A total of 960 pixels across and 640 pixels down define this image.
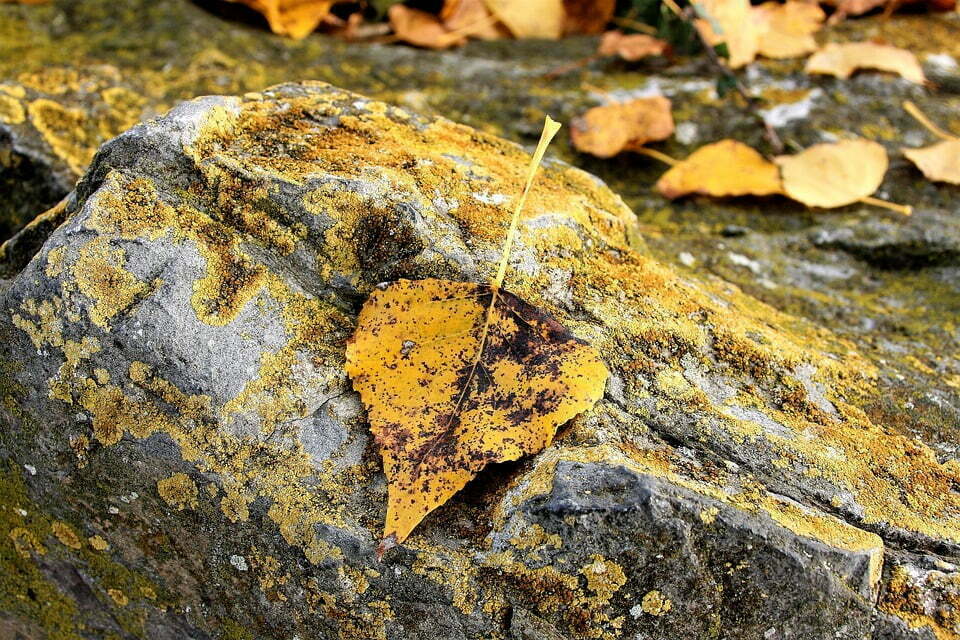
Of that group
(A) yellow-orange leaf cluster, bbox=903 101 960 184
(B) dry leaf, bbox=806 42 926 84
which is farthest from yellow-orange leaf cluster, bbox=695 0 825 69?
(A) yellow-orange leaf cluster, bbox=903 101 960 184

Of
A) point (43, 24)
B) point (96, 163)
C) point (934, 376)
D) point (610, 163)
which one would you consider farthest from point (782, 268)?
point (43, 24)

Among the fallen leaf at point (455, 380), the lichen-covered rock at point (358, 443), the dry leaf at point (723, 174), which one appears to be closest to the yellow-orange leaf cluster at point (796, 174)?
the dry leaf at point (723, 174)

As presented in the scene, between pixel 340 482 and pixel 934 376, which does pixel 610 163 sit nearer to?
pixel 934 376

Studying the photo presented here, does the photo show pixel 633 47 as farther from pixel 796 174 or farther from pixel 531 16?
pixel 796 174

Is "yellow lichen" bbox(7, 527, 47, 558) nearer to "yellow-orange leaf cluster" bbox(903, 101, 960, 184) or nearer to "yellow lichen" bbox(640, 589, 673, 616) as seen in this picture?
"yellow lichen" bbox(640, 589, 673, 616)

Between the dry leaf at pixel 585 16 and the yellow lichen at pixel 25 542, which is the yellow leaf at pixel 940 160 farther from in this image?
the yellow lichen at pixel 25 542

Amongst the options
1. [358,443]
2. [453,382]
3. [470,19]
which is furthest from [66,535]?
[470,19]
